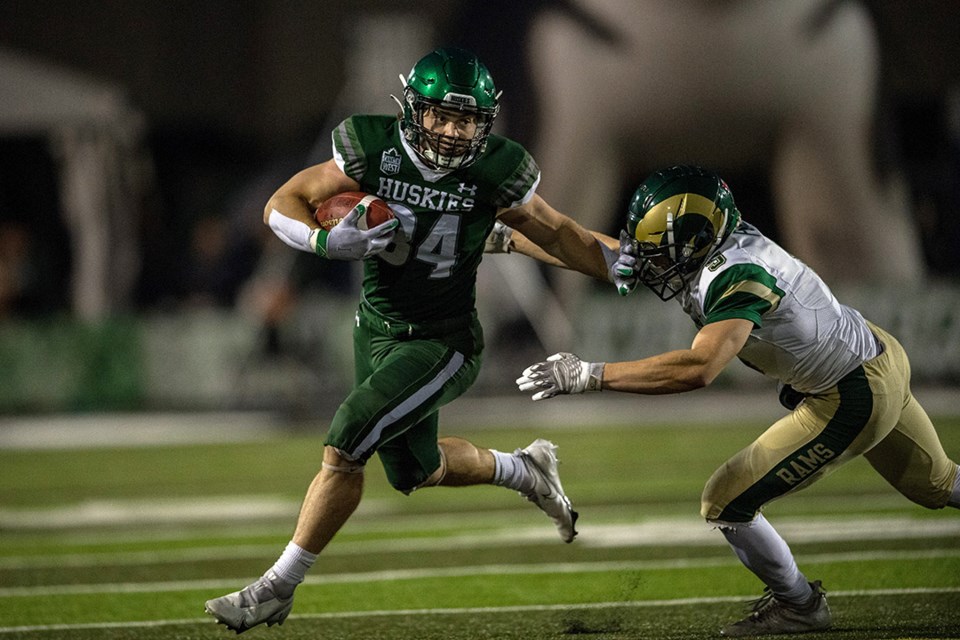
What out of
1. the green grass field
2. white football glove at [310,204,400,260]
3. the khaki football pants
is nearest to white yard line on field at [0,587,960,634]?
the green grass field

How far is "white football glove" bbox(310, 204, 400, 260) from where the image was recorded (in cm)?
368

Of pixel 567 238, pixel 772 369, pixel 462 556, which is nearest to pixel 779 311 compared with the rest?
pixel 772 369

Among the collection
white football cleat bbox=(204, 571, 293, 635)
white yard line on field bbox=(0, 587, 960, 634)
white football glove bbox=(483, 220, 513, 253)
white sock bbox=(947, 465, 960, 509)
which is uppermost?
white football glove bbox=(483, 220, 513, 253)

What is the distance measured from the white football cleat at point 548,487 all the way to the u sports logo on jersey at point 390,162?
1113 mm

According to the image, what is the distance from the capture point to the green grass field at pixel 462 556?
4.18 meters

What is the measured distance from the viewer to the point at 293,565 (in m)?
3.83

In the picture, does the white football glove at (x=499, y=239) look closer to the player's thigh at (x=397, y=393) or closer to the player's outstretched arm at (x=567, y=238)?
the player's outstretched arm at (x=567, y=238)

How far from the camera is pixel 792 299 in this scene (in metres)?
3.69

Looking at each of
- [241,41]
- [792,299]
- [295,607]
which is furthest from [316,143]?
[792,299]

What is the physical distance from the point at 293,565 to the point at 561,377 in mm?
993

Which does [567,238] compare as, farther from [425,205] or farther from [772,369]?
[772,369]

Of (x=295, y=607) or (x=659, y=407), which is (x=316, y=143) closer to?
(x=659, y=407)

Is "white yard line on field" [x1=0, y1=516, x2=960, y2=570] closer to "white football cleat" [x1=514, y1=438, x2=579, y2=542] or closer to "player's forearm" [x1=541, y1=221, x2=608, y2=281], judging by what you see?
"white football cleat" [x1=514, y1=438, x2=579, y2=542]

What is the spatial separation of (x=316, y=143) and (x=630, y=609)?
9514 millimetres
